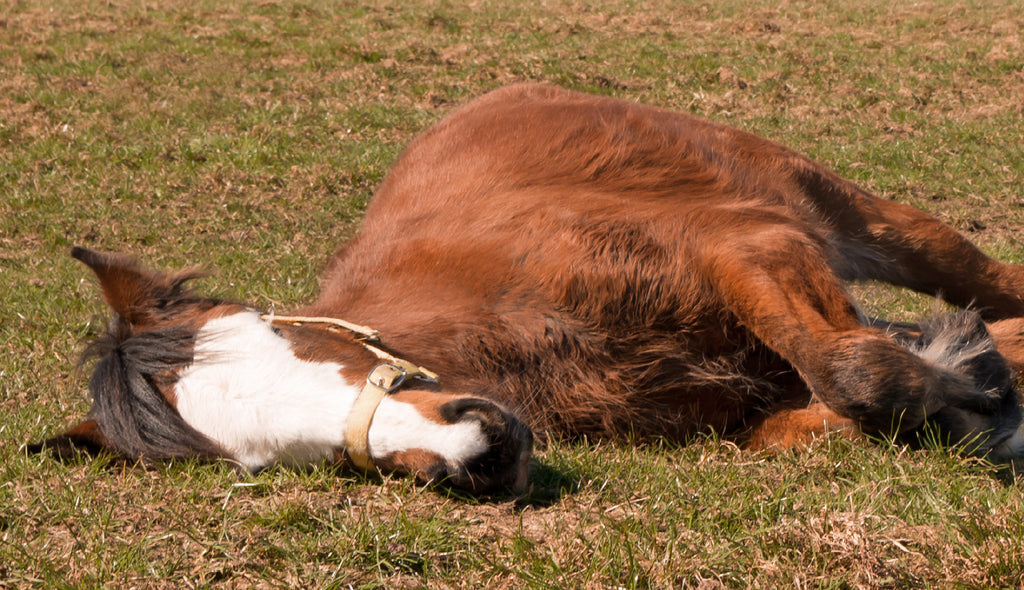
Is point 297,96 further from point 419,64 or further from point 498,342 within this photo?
point 498,342

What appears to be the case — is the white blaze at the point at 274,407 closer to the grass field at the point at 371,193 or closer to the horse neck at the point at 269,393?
the horse neck at the point at 269,393

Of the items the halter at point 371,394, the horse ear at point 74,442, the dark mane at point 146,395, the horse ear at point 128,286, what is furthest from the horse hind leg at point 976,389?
the horse ear at point 74,442

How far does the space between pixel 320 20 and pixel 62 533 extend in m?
14.0

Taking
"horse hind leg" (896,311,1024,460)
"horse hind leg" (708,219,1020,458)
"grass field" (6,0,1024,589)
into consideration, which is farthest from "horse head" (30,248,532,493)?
"horse hind leg" (896,311,1024,460)

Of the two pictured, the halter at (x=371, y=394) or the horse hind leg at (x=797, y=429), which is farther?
the horse hind leg at (x=797, y=429)

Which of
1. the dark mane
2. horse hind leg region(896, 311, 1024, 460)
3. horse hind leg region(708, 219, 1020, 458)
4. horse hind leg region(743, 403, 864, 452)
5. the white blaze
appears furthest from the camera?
horse hind leg region(743, 403, 864, 452)

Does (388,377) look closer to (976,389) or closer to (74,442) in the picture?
(74,442)

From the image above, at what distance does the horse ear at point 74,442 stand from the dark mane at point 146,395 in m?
0.15

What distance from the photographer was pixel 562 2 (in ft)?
60.3

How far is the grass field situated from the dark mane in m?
0.14

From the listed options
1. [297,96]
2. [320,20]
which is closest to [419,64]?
[297,96]

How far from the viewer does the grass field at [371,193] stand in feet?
8.54

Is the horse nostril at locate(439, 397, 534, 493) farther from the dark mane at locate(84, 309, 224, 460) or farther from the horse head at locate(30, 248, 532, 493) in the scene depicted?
the dark mane at locate(84, 309, 224, 460)

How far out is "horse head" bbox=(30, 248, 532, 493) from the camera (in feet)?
8.84
